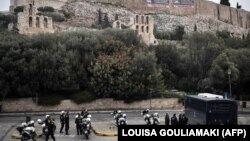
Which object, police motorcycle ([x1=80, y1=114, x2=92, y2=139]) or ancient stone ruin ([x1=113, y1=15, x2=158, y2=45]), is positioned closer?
police motorcycle ([x1=80, y1=114, x2=92, y2=139])

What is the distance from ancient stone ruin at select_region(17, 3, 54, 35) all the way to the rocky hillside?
1625 cm

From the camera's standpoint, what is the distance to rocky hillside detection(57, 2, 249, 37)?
91375 mm

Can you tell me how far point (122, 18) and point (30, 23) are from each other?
38.0 meters

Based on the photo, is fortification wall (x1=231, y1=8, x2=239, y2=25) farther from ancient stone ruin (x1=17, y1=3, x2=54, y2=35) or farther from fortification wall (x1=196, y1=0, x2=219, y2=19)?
ancient stone ruin (x1=17, y1=3, x2=54, y2=35)

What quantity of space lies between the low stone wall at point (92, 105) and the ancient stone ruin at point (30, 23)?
2044cm

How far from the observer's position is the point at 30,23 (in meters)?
62.6

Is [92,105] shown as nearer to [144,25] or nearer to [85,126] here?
[85,126]

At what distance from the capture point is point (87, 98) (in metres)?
43.6

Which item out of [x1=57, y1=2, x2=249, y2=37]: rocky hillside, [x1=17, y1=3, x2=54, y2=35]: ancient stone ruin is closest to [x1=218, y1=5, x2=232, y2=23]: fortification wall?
[x1=57, y1=2, x2=249, y2=37]: rocky hillside

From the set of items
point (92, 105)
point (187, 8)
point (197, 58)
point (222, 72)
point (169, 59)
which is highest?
point (187, 8)

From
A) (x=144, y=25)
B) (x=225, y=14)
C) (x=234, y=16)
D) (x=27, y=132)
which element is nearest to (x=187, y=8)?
(x=225, y=14)

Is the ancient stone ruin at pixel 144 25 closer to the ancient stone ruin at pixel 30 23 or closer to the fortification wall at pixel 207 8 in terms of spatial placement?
the ancient stone ruin at pixel 30 23

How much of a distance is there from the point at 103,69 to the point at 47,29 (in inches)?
902

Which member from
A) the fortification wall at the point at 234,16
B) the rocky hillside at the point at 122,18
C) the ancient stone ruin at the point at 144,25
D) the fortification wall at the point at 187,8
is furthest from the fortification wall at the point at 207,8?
the ancient stone ruin at the point at 144,25
